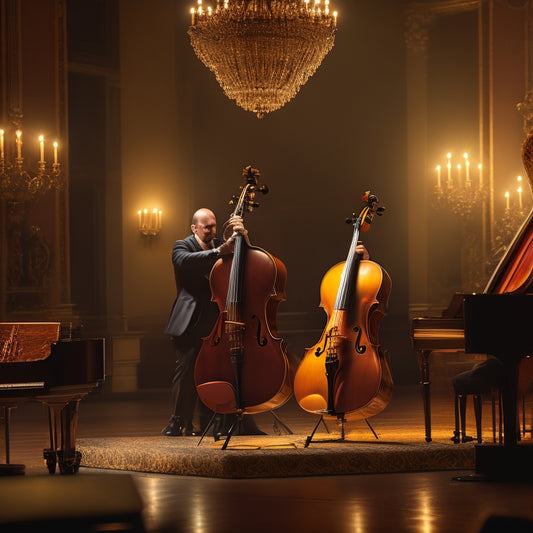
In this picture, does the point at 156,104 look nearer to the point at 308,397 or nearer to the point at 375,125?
the point at 375,125

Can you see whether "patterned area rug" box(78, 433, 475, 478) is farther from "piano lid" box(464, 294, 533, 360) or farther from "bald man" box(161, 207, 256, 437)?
"piano lid" box(464, 294, 533, 360)

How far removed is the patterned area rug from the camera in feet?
17.0

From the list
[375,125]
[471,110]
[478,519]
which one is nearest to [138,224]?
[375,125]

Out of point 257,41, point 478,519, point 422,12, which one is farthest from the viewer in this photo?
point 422,12

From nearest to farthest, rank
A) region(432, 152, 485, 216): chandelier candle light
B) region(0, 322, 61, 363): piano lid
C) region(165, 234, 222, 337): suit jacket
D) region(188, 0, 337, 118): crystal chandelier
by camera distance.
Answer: region(0, 322, 61, 363): piano lid
region(165, 234, 222, 337): suit jacket
region(188, 0, 337, 118): crystal chandelier
region(432, 152, 485, 216): chandelier candle light

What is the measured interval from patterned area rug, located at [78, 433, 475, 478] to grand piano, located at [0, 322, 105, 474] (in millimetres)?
290

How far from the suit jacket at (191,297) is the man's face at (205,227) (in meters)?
0.08

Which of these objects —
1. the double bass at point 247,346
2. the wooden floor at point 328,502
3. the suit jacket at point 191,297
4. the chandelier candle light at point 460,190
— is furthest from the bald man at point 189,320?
the chandelier candle light at point 460,190

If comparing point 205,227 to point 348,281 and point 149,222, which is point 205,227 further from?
point 149,222

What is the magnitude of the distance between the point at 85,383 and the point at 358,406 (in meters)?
1.33

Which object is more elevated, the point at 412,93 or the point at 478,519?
the point at 412,93

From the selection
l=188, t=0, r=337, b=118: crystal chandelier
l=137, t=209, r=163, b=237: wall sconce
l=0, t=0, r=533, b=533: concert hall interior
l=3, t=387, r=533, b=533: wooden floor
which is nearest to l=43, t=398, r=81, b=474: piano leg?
l=3, t=387, r=533, b=533: wooden floor

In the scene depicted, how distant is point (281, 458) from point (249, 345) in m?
0.60

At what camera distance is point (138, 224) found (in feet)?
33.4
